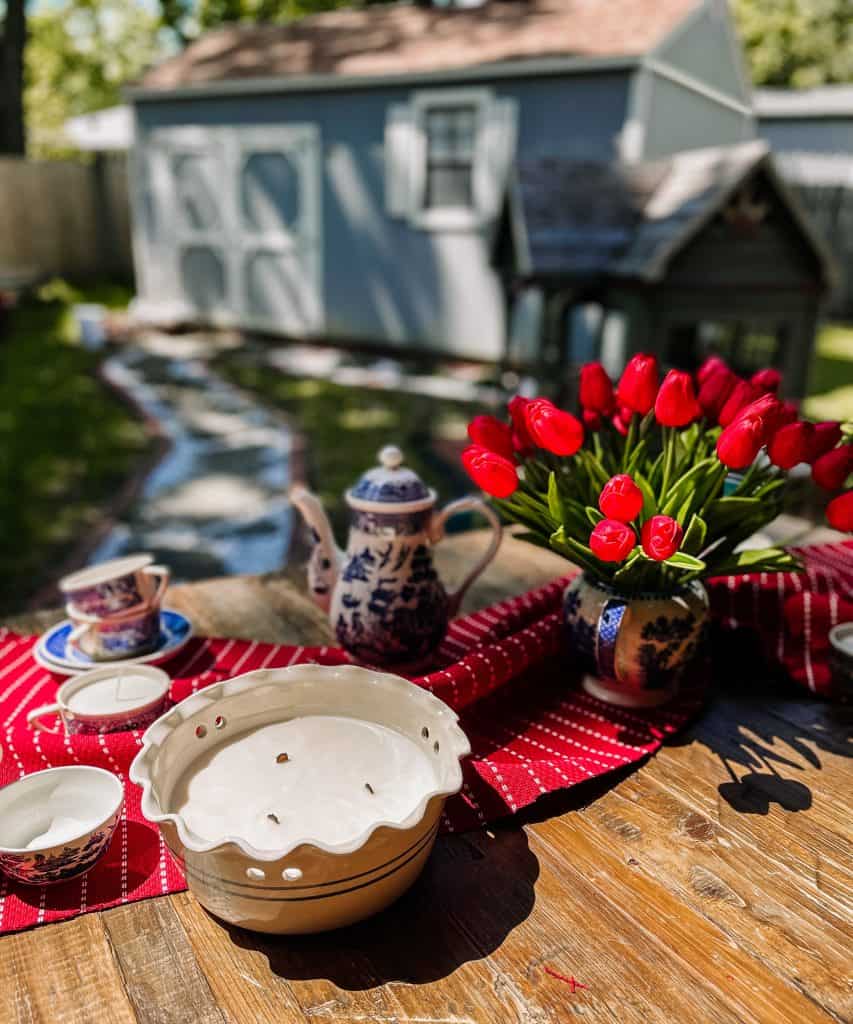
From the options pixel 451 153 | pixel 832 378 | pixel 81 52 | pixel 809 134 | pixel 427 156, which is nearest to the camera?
pixel 832 378

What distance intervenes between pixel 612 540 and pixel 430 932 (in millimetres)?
494

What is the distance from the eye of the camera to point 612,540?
1063 millimetres

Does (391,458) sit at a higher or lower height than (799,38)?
lower

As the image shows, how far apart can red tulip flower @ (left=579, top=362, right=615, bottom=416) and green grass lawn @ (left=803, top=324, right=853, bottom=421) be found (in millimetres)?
4650

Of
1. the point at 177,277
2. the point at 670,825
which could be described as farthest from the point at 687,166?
the point at 177,277

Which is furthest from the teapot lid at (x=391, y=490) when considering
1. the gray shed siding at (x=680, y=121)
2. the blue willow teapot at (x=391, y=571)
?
the gray shed siding at (x=680, y=121)

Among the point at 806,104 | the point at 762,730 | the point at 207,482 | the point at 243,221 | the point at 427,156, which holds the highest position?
the point at 806,104

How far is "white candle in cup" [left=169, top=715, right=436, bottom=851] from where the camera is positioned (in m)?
0.94

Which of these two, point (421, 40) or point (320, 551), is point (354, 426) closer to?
point (421, 40)

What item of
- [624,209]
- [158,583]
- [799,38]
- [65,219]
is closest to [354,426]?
[624,209]

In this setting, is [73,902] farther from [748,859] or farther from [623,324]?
[623,324]

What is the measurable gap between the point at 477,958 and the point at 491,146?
8293 mm

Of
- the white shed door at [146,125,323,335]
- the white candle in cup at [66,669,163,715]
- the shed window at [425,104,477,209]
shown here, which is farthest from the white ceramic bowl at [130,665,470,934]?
the white shed door at [146,125,323,335]

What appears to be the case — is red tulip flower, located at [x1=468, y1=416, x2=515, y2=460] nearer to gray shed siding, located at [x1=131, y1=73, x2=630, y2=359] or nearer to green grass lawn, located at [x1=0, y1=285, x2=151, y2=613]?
green grass lawn, located at [x1=0, y1=285, x2=151, y2=613]
